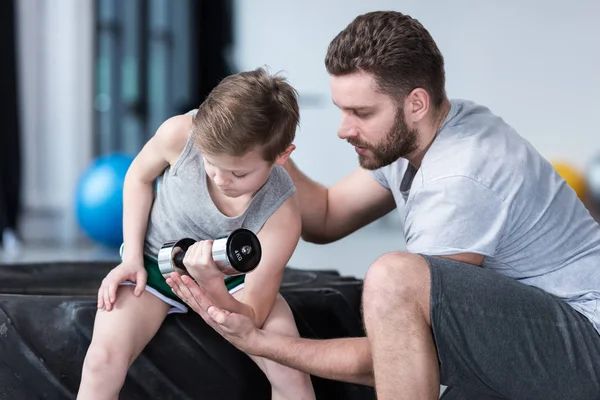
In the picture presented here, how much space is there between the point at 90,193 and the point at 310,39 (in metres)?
2.64

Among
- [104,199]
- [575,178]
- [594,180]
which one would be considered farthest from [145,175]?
[575,178]

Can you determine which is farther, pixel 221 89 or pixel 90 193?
pixel 90 193

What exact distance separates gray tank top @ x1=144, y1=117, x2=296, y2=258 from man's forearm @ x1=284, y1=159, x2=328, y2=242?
0.40 m

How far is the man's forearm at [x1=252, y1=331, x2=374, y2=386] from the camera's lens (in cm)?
168

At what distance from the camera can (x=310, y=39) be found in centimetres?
627

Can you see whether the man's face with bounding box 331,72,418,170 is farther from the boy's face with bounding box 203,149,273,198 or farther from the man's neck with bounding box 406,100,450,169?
the boy's face with bounding box 203,149,273,198

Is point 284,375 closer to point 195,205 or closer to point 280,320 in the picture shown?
point 280,320

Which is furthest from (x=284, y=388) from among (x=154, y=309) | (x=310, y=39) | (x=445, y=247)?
(x=310, y=39)

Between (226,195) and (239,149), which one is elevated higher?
(239,149)

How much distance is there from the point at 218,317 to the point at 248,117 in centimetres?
38

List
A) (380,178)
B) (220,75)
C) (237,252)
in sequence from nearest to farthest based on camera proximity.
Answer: (237,252) → (380,178) → (220,75)

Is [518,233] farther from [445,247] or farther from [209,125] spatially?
[209,125]

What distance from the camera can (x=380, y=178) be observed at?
2.20m

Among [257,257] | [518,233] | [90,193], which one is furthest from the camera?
[90,193]
